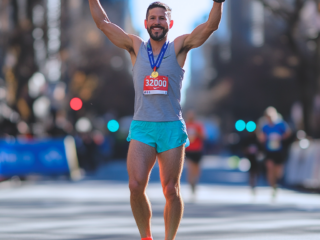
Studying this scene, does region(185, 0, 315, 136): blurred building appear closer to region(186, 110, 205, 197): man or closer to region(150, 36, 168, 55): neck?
region(186, 110, 205, 197): man

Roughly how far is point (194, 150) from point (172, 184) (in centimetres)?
928

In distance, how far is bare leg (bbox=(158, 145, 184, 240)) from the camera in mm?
6098

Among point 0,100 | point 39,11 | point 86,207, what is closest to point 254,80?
point 39,11

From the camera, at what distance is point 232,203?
13672 millimetres

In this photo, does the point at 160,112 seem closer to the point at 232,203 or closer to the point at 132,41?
the point at 132,41

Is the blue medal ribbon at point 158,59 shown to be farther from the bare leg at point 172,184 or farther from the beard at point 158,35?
the bare leg at point 172,184

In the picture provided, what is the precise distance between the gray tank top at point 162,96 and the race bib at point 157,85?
1.7 inches

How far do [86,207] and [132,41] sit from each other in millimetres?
6510

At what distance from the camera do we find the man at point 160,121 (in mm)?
6062

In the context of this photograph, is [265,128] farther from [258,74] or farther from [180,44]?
[258,74]

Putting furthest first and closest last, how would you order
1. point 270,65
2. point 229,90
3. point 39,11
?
point 229,90, point 270,65, point 39,11

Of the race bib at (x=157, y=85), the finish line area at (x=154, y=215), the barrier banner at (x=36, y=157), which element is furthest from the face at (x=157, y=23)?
→ the barrier banner at (x=36, y=157)

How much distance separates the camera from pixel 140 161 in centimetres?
605

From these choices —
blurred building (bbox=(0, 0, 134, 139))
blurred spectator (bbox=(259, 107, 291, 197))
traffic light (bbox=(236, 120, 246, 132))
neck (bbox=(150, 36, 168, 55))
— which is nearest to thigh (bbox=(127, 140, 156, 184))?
neck (bbox=(150, 36, 168, 55))
